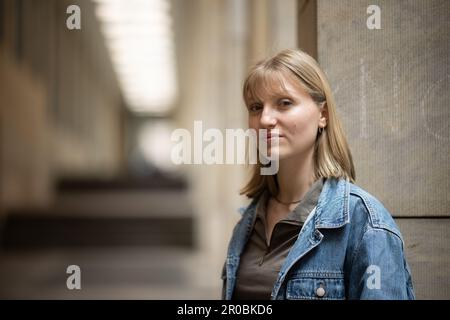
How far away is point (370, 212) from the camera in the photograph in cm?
207

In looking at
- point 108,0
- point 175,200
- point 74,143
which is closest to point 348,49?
point 108,0

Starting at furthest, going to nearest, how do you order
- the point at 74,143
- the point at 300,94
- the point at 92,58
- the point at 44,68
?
the point at 92,58 → the point at 74,143 → the point at 44,68 → the point at 300,94

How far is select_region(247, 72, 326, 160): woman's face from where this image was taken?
219 centimetres

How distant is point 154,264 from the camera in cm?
1312

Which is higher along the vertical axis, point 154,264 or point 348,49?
point 348,49

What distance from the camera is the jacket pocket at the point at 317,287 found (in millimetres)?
2098

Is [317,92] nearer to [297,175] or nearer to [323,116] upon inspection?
[323,116]

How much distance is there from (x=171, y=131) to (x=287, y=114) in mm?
3457

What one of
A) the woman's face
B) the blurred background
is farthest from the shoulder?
the blurred background

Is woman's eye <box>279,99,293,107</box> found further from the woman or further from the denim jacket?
the denim jacket

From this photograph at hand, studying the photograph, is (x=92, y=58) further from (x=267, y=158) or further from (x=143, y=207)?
(x=267, y=158)

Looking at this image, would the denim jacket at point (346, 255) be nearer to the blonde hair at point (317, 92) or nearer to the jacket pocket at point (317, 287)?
the jacket pocket at point (317, 287)

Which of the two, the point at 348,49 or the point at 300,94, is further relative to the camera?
the point at 348,49

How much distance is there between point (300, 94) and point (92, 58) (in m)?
30.1
